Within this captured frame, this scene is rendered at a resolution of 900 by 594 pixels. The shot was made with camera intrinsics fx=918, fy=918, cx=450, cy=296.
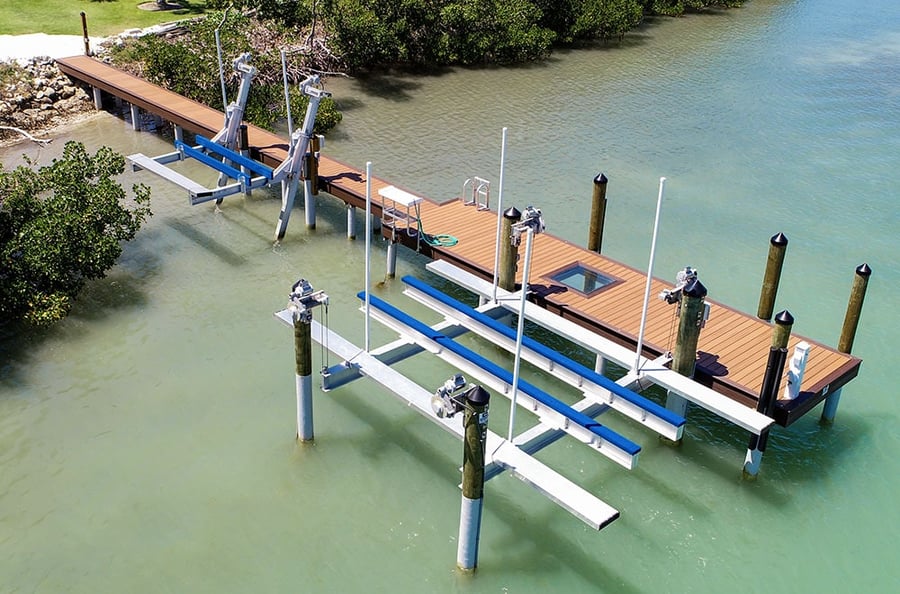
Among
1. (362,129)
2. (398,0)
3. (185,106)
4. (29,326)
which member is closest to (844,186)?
(362,129)

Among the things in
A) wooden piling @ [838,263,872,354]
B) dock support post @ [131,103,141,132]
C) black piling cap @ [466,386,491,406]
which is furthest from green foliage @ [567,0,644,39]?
black piling cap @ [466,386,491,406]

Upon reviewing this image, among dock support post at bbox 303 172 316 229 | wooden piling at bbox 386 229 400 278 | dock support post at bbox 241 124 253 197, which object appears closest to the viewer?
wooden piling at bbox 386 229 400 278

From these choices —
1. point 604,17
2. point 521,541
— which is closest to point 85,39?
point 604,17

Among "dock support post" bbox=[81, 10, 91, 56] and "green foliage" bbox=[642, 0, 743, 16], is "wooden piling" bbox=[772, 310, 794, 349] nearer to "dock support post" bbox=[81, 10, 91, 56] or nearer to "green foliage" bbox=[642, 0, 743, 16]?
"dock support post" bbox=[81, 10, 91, 56]

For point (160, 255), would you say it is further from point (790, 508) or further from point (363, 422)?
point (790, 508)

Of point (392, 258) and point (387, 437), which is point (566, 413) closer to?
point (387, 437)

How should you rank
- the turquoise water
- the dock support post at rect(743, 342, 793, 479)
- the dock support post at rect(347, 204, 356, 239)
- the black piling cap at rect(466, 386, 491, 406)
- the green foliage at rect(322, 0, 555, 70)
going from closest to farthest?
the black piling cap at rect(466, 386, 491, 406) → the turquoise water → the dock support post at rect(743, 342, 793, 479) → the dock support post at rect(347, 204, 356, 239) → the green foliage at rect(322, 0, 555, 70)

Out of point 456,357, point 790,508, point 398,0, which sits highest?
point 398,0

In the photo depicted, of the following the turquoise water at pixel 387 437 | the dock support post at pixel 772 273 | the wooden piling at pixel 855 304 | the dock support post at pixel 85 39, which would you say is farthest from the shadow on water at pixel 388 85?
the wooden piling at pixel 855 304
